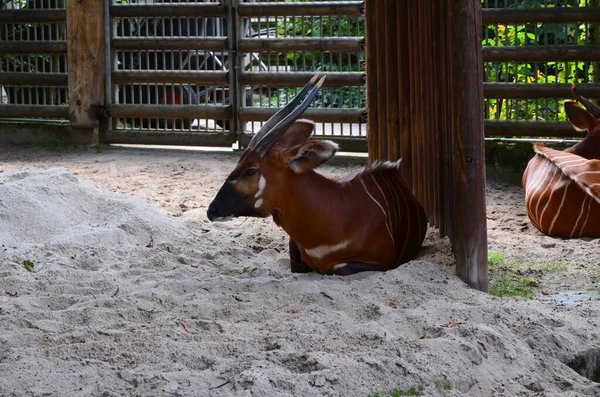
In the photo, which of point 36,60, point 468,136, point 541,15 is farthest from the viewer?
point 36,60

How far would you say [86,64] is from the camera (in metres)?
11.7

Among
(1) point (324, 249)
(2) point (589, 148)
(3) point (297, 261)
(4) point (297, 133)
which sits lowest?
(3) point (297, 261)

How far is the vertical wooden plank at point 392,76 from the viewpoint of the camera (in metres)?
6.73

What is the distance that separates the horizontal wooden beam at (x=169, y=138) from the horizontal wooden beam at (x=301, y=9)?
149cm

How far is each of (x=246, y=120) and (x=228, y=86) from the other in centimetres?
50

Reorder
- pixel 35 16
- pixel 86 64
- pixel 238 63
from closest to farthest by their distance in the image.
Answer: pixel 238 63
pixel 86 64
pixel 35 16

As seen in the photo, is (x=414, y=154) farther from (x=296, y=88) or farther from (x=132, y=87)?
(x=132, y=87)

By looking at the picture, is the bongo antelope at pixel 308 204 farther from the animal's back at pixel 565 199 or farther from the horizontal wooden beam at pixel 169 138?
the horizontal wooden beam at pixel 169 138

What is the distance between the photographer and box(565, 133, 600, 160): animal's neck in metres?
8.47

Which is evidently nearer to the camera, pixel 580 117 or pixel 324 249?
pixel 324 249

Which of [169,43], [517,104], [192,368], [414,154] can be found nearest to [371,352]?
[192,368]

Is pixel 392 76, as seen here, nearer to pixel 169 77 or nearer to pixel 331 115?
pixel 331 115

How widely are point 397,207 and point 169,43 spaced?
20.5ft

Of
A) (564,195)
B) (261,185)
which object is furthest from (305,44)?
(261,185)
